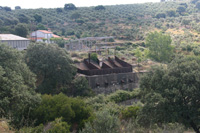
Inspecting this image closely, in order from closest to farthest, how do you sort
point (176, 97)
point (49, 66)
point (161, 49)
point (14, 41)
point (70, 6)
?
point (176, 97)
point (49, 66)
point (14, 41)
point (161, 49)
point (70, 6)

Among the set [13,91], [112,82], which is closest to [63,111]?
[13,91]

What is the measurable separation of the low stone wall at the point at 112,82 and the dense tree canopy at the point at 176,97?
11976mm

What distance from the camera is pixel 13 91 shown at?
43.9ft

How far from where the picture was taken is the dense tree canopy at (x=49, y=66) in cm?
2317

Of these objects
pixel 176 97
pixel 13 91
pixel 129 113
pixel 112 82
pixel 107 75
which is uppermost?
pixel 13 91

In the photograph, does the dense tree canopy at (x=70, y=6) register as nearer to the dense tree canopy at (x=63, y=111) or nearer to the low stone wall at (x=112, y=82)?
the low stone wall at (x=112, y=82)

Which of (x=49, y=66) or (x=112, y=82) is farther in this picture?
(x=112, y=82)

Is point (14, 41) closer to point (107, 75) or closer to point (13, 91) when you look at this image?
point (107, 75)

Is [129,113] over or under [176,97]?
under

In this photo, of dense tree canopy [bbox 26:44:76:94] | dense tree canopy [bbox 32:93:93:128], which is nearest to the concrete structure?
dense tree canopy [bbox 26:44:76:94]

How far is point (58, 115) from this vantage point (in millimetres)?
14461

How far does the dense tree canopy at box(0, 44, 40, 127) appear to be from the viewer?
13172mm

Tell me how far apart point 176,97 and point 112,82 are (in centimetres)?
1473

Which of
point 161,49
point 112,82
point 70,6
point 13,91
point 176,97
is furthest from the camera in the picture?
point 70,6
